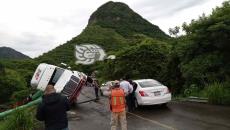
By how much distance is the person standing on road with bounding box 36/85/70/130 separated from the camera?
779 cm

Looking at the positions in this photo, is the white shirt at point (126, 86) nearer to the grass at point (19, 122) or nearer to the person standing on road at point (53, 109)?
the grass at point (19, 122)

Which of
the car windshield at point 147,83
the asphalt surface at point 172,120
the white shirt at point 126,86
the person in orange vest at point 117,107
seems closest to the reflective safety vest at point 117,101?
the person in orange vest at point 117,107

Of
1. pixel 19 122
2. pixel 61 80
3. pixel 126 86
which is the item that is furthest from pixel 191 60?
pixel 19 122

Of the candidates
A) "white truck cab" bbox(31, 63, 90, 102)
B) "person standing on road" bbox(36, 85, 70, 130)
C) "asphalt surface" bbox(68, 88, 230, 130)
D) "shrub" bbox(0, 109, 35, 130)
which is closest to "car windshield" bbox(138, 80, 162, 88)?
"asphalt surface" bbox(68, 88, 230, 130)

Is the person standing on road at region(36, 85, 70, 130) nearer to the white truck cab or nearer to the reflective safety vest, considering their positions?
the reflective safety vest

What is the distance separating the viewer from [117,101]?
468 inches

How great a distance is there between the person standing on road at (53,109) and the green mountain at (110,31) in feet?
219

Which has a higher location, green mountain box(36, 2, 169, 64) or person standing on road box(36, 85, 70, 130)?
green mountain box(36, 2, 169, 64)

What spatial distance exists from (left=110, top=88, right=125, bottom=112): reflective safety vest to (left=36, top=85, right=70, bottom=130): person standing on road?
403 centimetres

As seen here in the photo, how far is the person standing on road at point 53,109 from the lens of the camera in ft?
25.6

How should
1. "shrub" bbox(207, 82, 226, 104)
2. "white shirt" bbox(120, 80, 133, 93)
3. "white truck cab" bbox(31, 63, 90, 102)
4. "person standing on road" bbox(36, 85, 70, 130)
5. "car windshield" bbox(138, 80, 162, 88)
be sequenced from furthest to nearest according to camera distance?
"white truck cab" bbox(31, 63, 90, 102) → "car windshield" bbox(138, 80, 162, 88) → "shrub" bbox(207, 82, 226, 104) → "white shirt" bbox(120, 80, 133, 93) → "person standing on road" bbox(36, 85, 70, 130)

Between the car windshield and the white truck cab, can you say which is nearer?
the car windshield

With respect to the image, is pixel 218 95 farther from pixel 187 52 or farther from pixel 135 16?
pixel 135 16

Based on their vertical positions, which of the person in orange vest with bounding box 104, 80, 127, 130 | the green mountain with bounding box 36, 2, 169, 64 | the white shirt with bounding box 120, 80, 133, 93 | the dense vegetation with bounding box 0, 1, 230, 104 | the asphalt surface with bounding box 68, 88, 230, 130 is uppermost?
the green mountain with bounding box 36, 2, 169, 64
